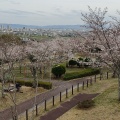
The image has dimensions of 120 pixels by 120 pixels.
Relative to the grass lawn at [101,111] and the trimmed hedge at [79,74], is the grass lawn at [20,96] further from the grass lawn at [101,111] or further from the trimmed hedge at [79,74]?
the trimmed hedge at [79,74]

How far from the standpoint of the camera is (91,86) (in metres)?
21.4

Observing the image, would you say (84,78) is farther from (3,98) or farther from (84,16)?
(84,16)

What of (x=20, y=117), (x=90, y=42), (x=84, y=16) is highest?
(x=84, y=16)

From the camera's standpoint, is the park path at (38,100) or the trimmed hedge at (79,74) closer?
the park path at (38,100)

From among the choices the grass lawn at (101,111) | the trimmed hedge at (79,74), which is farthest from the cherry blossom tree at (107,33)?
the trimmed hedge at (79,74)

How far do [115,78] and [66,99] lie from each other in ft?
31.6

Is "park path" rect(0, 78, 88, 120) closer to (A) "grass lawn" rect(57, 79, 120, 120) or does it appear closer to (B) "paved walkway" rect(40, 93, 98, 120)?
(B) "paved walkway" rect(40, 93, 98, 120)

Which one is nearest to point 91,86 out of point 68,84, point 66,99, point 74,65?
point 68,84

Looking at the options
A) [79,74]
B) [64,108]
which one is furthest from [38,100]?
[79,74]

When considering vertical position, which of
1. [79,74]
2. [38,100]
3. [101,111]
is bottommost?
[38,100]

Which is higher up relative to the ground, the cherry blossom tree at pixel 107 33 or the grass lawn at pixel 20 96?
the cherry blossom tree at pixel 107 33

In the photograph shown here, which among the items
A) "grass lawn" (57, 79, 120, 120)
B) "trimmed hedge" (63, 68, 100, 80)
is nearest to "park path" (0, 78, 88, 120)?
"trimmed hedge" (63, 68, 100, 80)

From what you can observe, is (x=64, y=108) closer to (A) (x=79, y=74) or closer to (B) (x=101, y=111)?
(B) (x=101, y=111)

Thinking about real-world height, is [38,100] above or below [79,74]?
below
